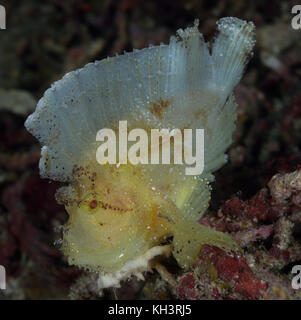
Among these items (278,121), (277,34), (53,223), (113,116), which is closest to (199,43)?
(113,116)

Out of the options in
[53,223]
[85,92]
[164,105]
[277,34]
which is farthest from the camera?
[277,34]

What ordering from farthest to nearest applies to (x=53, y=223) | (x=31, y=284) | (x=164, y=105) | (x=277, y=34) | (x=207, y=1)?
1. (x=207, y=1)
2. (x=277, y=34)
3. (x=53, y=223)
4. (x=31, y=284)
5. (x=164, y=105)

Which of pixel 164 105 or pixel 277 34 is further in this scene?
pixel 277 34

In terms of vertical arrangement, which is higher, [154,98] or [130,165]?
[154,98]

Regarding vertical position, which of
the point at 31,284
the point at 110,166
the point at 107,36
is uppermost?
the point at 107,36

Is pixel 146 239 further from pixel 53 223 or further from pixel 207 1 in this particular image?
pixel 207 1

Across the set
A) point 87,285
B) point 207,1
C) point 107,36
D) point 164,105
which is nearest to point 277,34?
point 207,1
